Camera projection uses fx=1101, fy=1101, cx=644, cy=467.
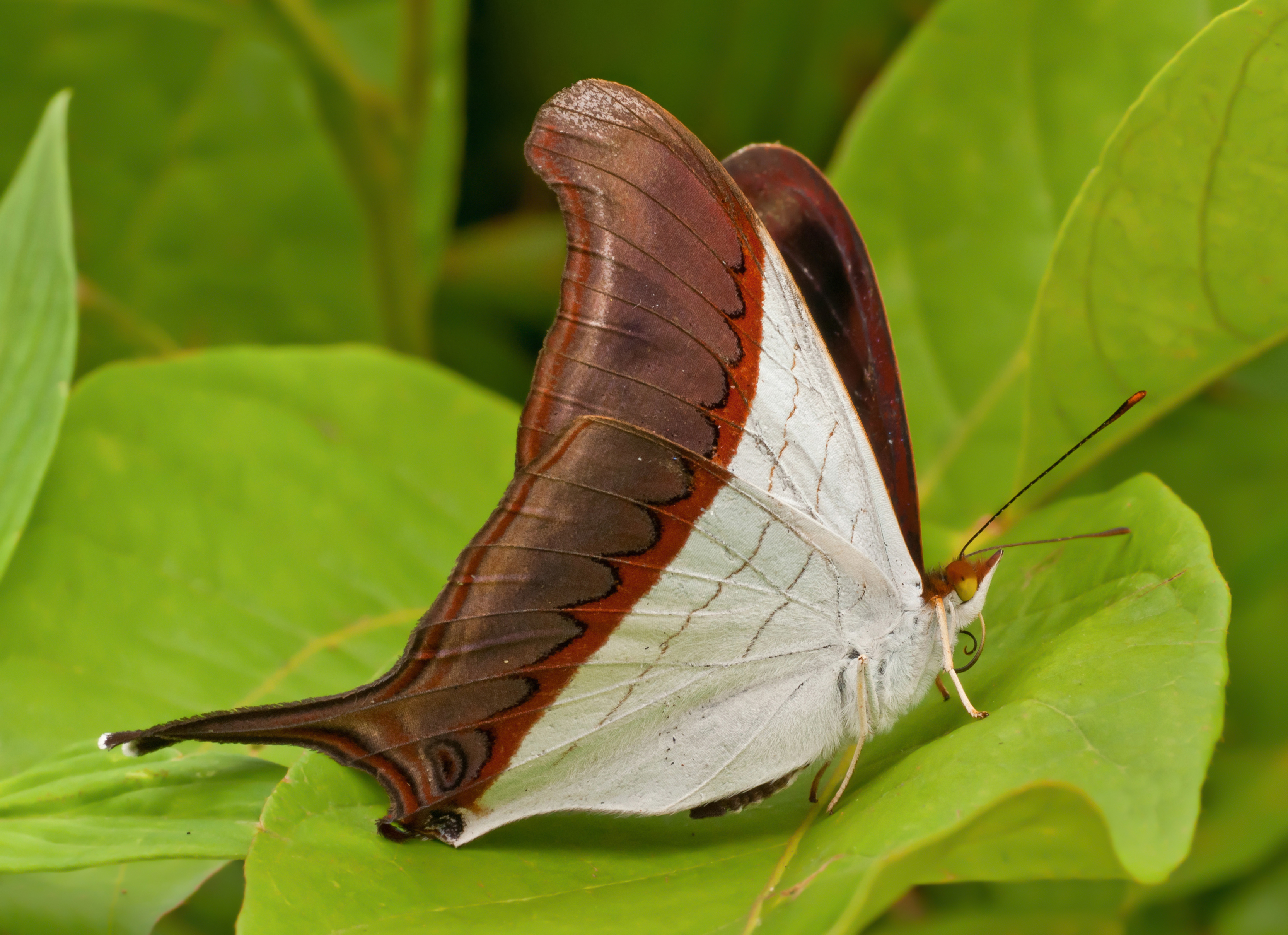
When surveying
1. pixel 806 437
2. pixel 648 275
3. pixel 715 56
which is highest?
pixel 715 56

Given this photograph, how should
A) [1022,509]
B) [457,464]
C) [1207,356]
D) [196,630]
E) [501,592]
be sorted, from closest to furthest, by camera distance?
[501,592] → [1207,356] → [196,630] → [1022,509] → [457,464]

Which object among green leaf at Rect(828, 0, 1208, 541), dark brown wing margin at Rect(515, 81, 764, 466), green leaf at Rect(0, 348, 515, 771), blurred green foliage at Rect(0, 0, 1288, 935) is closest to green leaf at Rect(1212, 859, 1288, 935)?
blurred green foliage at Rect(0, 0, 1288, 935)

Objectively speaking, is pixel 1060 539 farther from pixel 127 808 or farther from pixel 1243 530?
pixel 127 808

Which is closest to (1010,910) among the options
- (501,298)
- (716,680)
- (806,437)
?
(716,680)

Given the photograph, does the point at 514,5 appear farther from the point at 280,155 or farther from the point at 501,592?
the point at 501,592

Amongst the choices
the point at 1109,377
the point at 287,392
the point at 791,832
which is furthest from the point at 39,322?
the point at 1109,377

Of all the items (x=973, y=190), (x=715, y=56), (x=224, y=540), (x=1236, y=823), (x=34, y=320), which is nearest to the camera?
(x=34, y=320)

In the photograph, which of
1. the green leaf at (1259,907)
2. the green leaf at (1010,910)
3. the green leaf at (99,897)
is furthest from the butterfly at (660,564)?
the green leaf at (1259,907)
